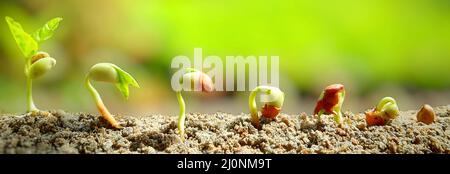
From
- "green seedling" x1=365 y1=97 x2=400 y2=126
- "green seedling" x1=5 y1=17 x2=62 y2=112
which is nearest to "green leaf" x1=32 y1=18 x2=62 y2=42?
"green seedling" x1=5 y1=17 x2=62 y2=112

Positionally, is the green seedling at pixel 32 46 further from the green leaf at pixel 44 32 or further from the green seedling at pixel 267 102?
the green seedling at pixel 267 102

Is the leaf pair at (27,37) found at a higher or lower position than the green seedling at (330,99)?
higher

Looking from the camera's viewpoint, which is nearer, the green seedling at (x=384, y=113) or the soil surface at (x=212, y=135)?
the soil surface at (x=212, y=135)

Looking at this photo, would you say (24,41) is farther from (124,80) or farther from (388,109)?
(388,109)

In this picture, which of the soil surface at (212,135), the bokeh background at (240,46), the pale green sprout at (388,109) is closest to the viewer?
the soil surface at (212,135)

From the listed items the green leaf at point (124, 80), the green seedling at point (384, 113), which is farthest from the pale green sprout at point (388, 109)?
the green leaf at point (124, 80)

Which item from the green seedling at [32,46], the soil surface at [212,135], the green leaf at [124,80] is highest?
the green seedling at [32,46]
